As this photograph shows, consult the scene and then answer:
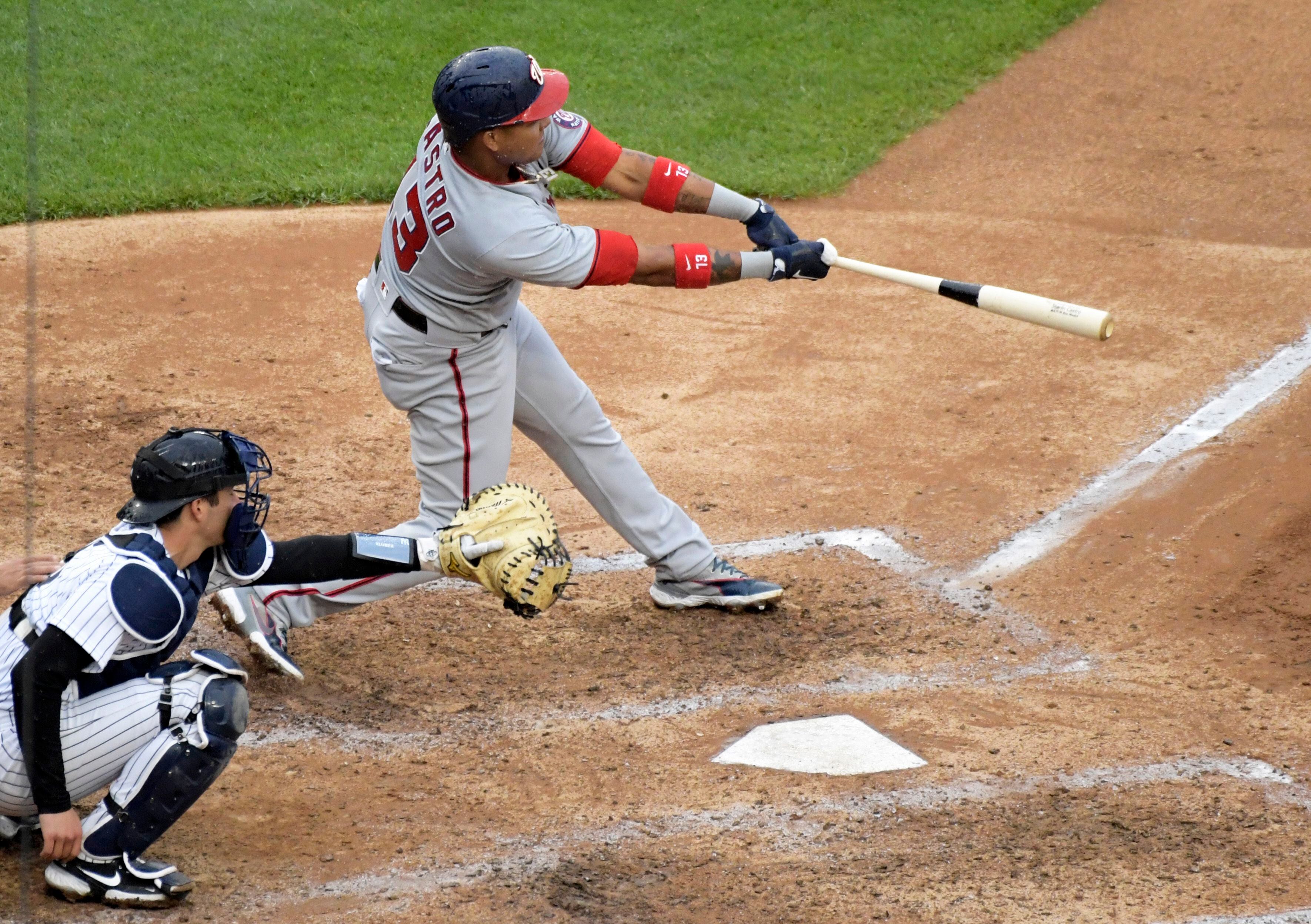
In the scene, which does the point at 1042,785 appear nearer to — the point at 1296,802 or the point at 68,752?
Result: the point at 1296,802

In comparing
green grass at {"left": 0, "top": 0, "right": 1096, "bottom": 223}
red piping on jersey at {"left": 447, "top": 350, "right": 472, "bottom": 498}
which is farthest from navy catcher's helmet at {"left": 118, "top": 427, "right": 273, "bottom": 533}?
green grass at {"left": 0, "top": 0, "right": 1096, "bottom": 223}

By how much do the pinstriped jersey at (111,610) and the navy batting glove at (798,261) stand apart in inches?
77.6

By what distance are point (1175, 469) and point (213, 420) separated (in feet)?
12.9

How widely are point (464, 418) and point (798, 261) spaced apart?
1.12 m

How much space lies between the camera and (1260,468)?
5184 mm

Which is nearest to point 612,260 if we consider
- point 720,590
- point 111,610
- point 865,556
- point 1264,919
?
point 720,590

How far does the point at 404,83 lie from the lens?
10008 mm

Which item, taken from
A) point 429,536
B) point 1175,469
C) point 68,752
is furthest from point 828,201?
point 68,752

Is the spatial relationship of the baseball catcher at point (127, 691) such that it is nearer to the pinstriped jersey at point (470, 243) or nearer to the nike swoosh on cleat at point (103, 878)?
the nike swoosh on cleat at point (103, 878)

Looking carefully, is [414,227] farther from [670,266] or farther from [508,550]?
[508,550]

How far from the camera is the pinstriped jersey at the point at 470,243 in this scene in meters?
3.83

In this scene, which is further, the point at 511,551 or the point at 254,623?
the point at 254,623

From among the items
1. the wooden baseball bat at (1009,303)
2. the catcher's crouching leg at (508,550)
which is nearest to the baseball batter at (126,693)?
the catcher's crouching leg at (508,550)

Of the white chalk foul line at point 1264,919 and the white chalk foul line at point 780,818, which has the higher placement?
the white chalk foul line at point 1264,919
